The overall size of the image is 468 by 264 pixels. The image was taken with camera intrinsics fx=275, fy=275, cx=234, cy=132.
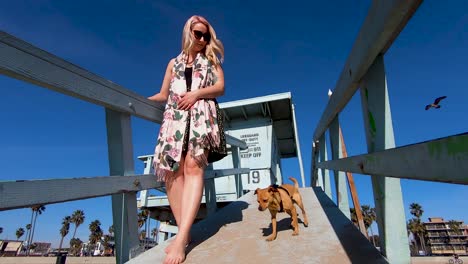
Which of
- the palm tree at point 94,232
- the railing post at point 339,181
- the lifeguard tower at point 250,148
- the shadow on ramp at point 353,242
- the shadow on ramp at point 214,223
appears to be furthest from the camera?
the palm tree at point 94,232

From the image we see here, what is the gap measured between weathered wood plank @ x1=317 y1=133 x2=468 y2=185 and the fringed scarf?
1.09 metres

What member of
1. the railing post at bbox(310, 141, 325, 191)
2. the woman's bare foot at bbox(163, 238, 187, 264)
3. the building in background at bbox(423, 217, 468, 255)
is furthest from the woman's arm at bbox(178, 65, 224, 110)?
the building in background at bbox(423, 217, 468, 255)

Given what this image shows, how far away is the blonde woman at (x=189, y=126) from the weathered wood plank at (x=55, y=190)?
31 centimetres

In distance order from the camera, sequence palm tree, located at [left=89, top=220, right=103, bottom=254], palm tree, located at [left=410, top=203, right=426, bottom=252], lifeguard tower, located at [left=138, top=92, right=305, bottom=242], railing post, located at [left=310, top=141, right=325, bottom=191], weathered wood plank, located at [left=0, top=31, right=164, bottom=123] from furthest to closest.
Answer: palm tree, located at [left=89, top=220, right=103, bottom=254] → palm tree, located at [left=410, top=203, right=426, bottom=252] → lifeguard tower, located at [left=138, top=92, right=305, bottom=242] → railing post, located at [left=310, top=141, right=325, bottom=191] → weathered wood plank, located at [left=0, top=31, right=164, bottom=123]

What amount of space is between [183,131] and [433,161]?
1.38 metres

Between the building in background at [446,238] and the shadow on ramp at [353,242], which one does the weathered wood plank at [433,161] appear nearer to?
the shadow on ramp at [353,242]

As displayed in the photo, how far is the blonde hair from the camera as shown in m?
1.98

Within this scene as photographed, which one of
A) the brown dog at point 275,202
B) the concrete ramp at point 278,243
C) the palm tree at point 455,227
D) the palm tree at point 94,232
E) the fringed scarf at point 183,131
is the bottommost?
the palm tree at point 455,227

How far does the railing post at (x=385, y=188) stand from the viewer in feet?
3.55

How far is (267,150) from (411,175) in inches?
323

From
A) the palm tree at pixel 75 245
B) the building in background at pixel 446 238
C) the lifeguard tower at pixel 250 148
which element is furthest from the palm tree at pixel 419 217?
the palm tree at pixel 75 245

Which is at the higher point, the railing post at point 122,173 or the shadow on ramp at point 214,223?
the railing post at point 122,173

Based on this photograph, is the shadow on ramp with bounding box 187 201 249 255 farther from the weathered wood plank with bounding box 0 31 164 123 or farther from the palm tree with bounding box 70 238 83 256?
the palm tree with bounding box 70 238 83 256

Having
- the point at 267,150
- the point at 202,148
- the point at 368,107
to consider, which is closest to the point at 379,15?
the point at 368,107
